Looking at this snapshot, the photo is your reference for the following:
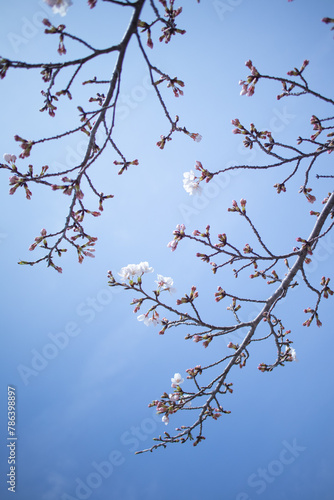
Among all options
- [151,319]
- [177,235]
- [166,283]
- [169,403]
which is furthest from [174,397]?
[177,235]

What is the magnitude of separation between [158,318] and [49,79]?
2.31m

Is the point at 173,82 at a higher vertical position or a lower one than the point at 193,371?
higher

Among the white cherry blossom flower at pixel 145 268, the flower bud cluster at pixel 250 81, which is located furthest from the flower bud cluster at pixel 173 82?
the white cherry blossom flower at pixel 145 268

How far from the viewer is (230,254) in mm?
2631

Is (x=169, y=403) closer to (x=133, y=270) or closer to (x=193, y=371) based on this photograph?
(x=193, y=371)

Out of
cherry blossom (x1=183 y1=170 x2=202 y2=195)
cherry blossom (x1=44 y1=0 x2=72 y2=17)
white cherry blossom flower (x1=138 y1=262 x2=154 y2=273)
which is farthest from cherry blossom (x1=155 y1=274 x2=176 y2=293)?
cherry blossom (x1=44 y1=0 x2=72 y2=17)

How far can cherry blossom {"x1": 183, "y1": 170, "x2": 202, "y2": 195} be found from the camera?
2.83 meters

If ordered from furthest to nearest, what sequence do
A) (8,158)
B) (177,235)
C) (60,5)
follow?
(177,235) < (8,158) < (60,5)

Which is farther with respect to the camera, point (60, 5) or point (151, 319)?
point (151, 319)

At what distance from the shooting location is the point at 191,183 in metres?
2.85

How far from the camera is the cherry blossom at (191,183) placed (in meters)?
2.83

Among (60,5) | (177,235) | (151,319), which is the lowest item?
(151,319)

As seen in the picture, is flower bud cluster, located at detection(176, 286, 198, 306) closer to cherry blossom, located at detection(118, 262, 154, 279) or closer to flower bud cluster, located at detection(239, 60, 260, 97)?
cherry blossom, located at detection(118, 262, 154, 279)

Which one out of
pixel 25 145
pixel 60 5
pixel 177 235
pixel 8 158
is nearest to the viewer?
pixel 60 5
